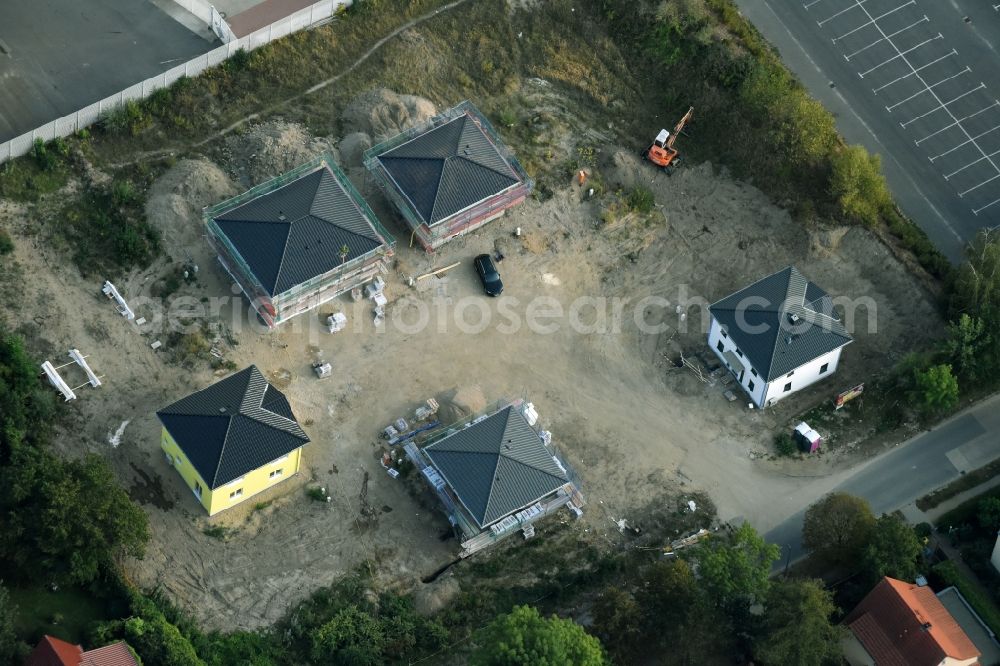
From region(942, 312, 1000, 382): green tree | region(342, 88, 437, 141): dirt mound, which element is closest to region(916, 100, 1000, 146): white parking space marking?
region(942, 312, 1000, 382): green tree

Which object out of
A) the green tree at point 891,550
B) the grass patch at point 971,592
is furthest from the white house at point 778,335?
the grass patch at point 971,592

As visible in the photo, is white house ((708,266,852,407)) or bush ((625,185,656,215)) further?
bush ((625,185,656,215))

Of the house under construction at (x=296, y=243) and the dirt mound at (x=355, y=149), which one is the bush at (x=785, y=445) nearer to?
the house under construction at (x=296, y=243)

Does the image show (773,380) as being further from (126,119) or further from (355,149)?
(126,119)

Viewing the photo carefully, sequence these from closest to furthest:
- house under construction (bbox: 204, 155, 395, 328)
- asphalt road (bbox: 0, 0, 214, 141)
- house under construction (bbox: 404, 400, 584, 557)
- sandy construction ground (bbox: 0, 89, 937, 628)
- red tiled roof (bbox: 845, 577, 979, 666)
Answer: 1. red tiled roof (bbox: 845, 577, 979, 666)
2. house under construction (bbox: 404, 400, 584, 557)
3. sandy construction ground (bbox: 0, 89, 937, 628)
4. house under construction (bbox: 204, 155, 395, 328)
5. asphalt road (bbox: 0, 0, 214, 141)

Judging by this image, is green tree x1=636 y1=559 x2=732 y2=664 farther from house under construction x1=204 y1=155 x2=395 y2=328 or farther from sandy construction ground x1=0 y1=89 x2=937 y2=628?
house under construction x1=204 y1=155 x2=395 y2=328

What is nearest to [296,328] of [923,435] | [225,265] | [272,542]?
[225,265]

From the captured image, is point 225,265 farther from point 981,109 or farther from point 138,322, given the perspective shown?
point 981,109
